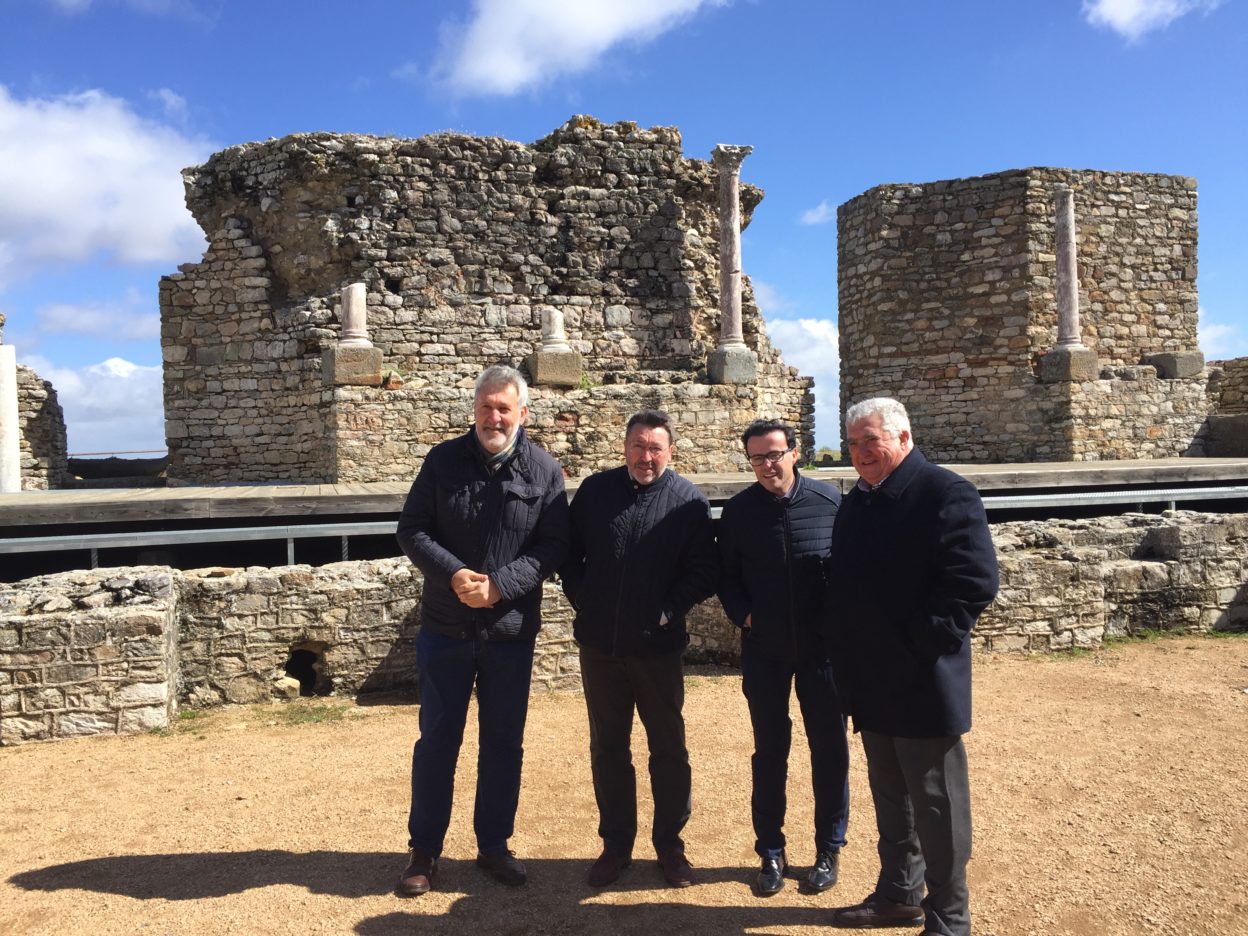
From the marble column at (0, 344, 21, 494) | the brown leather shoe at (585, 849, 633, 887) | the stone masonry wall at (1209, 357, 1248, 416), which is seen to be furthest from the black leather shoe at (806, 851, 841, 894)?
the stone masonry wall at (1209, 357, 1248, 416)

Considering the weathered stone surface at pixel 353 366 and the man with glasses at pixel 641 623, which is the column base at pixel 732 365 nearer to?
the weathered stone surface at pixel 353 366

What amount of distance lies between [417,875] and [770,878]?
1.36 meters

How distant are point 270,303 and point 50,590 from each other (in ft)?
27.0

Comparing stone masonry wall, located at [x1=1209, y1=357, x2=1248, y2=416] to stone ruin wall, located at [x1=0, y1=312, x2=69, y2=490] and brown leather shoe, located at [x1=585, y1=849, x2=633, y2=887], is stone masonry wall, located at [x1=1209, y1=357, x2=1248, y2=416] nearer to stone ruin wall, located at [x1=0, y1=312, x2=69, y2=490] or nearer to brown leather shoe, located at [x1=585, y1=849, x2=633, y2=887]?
brown leather shoe, located at [x1=585, y1=849, x2=633, y2=887]

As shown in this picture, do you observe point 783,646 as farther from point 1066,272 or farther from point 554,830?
point 1066,272

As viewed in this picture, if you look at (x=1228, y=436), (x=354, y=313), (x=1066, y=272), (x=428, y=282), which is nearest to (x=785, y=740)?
(x=354, y=313)

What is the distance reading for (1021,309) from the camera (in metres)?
14.6

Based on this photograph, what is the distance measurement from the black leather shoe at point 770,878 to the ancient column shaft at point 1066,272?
13.3 metres

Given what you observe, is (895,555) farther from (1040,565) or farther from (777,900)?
(1040,565)

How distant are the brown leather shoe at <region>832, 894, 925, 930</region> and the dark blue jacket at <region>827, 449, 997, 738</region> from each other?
70cm

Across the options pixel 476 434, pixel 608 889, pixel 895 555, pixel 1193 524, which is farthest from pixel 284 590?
pixel 1193 524

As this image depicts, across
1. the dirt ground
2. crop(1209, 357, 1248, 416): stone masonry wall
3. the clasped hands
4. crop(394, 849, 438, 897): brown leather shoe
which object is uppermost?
crop(1209, 357, 1248, 416): stone masonry wall

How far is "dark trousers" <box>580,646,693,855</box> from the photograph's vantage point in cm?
338

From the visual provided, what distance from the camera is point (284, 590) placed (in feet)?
19.3
